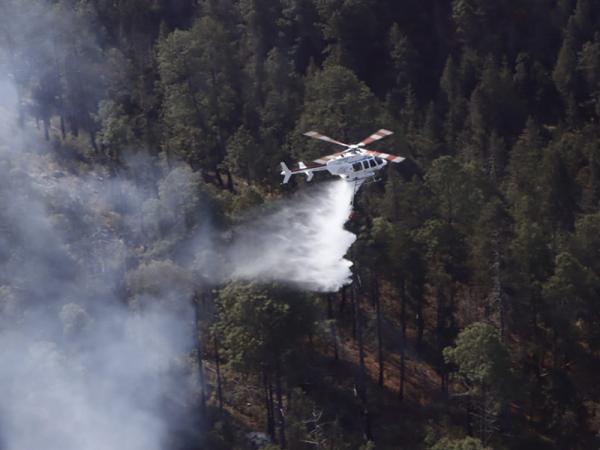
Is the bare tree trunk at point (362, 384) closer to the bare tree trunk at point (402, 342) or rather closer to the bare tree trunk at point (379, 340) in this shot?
the bare tree trunk at point (379, 340)

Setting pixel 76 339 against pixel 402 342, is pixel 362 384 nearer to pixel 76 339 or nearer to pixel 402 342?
pixel 402 342

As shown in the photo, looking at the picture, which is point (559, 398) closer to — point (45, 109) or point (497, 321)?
point (497, 321)

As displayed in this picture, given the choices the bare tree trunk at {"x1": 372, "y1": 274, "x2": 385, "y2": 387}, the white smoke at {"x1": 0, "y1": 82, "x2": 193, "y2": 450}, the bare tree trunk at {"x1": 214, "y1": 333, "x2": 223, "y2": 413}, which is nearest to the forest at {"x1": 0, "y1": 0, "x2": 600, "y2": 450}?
the white smoke at {"x1": 0, "y1": 82, "x2": 193, "y2": 450}

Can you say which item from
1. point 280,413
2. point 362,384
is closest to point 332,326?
point 362,384

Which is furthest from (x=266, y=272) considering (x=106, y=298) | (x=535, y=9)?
(x=535, y=9)

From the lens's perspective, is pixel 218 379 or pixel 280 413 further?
pixel 218 379
